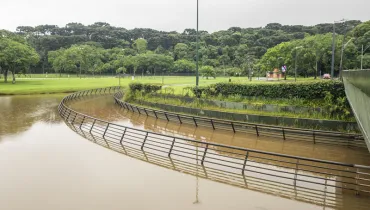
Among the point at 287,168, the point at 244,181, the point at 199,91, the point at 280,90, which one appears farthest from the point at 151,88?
the point at 244,181

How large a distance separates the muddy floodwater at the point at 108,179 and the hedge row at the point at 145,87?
13098mm

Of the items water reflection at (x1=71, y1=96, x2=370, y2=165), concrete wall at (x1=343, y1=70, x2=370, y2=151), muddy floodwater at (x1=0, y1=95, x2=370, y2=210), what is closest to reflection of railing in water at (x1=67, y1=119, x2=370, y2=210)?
muddy floodwater at (x1=0, y1=95, x2=370, y2=210)

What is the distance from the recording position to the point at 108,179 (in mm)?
10008

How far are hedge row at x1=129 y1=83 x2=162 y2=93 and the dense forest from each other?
1265 inches

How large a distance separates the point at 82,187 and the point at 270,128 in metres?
9.99

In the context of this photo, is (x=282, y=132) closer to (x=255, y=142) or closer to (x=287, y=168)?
(x=255, y=142)

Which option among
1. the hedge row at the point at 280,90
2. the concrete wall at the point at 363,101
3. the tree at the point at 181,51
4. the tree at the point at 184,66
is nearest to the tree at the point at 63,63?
the tree at the point at 184,66

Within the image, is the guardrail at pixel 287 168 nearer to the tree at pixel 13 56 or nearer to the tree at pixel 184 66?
the tree at pixel 13 56

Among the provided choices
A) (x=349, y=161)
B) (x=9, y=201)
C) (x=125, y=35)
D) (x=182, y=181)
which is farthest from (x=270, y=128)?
(x=125, y=35)

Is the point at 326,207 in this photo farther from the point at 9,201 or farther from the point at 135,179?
the point at 9,201

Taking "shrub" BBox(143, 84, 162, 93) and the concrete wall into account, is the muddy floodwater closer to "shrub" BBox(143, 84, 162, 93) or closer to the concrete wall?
the concrete wall

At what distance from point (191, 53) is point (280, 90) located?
265 ft

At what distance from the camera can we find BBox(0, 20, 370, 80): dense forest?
5600 cm

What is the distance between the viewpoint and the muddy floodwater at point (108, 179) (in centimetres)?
825
